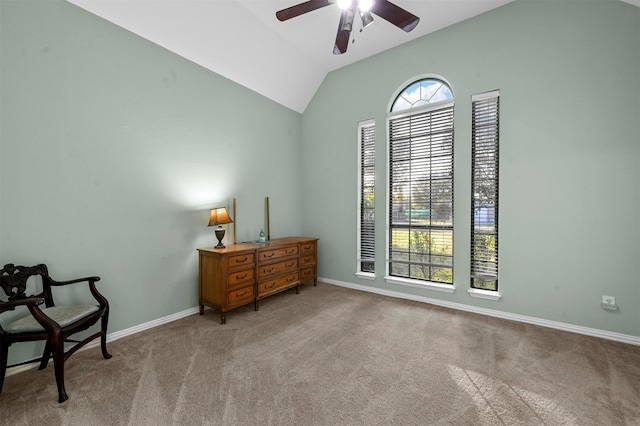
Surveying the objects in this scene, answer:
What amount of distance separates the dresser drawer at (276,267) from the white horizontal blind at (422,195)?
1.48m

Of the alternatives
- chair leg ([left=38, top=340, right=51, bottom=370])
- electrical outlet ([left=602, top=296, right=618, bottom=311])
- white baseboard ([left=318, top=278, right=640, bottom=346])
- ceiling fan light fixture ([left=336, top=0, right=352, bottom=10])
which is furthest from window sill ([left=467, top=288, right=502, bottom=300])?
chair leg ([left=38, top=340, right=51, bottom=370])

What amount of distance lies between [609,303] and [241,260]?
388 cm

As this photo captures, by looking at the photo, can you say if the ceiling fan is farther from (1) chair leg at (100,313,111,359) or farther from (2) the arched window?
(1) chair leg at (100,313,111,359)

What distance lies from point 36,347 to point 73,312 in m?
0.62

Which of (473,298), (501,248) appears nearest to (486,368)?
(473,298)

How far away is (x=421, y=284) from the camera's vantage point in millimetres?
3719

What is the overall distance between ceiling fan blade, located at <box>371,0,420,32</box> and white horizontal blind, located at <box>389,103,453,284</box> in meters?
1.53

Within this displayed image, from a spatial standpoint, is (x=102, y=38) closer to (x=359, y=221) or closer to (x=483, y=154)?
(x=359, y=221)

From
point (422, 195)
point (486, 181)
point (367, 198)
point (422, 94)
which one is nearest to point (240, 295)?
point (367, 198)

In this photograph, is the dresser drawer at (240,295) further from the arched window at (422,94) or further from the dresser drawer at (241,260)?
the arched window at (422,94)

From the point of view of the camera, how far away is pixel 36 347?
7.23ft

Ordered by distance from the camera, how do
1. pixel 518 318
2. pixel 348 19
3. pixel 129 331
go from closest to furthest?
pixel 348 19 → pixel 129 331 → pixel 518 318

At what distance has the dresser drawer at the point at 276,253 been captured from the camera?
346 centimetres

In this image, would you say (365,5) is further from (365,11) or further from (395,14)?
(395,14)
